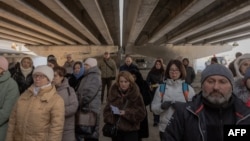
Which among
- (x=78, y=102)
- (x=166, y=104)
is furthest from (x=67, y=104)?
(x=166, y=104)

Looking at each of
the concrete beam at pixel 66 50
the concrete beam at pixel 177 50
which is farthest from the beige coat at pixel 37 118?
the concrete beam at pixel 177 50

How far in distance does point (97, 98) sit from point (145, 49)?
21.0 meters

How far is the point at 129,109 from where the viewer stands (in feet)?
12.6

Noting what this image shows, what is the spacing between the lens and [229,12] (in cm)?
890

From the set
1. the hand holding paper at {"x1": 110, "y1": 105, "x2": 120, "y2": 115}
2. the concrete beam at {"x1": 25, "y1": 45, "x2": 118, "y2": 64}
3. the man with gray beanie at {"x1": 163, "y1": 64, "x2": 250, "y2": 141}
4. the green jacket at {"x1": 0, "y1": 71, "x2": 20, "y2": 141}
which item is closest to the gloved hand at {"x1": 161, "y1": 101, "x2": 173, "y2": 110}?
the hand holding paper at {"x1": 110, "y1": 105, "x2": 120, "y2": 115}

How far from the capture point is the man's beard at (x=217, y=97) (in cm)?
193

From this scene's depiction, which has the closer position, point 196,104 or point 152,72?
point 196,104

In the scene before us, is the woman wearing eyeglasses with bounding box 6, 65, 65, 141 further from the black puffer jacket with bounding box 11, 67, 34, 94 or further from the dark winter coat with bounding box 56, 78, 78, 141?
the black puffer jacket with bounding box 11, 67, 34, 94

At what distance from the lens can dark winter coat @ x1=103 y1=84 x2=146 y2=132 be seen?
3846 millimetres

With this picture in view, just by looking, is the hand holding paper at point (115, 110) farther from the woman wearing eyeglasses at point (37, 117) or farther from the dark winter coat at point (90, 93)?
the woman wearing eyeglasses at point (37, 117)

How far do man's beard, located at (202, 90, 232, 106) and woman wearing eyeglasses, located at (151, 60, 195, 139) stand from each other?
1650mm

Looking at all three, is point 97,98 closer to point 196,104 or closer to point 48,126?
point 48,126

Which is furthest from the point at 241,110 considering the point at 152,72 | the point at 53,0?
the point at 53,0

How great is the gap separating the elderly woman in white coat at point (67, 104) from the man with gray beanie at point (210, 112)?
6.05 ft
